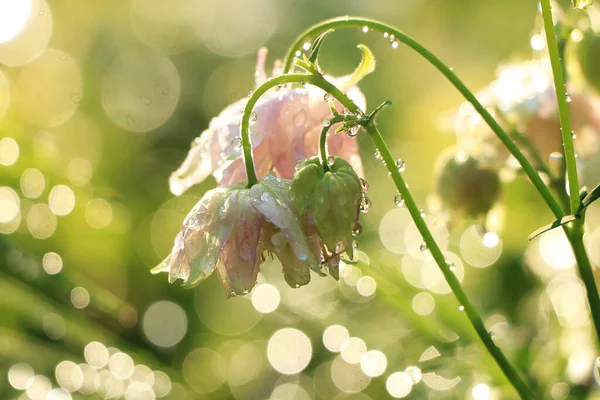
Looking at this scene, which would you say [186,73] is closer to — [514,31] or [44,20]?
[44,20]

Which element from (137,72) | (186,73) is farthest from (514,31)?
(137,72)

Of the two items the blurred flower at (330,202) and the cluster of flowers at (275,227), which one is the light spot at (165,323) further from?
the blurred flower at (330,202)

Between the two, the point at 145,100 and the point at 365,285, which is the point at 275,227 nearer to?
the point at 365,285

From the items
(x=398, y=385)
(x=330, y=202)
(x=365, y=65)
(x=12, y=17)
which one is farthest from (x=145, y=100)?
(x=330, y=202)

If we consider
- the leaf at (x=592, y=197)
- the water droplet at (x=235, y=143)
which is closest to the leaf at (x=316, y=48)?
the water droplet at (x=235, y=143)

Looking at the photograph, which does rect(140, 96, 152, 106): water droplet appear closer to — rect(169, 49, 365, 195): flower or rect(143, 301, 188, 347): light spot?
rect(143, 301, 188, 347): light spot

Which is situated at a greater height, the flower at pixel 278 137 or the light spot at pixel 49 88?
the light spot at pixel 49 88

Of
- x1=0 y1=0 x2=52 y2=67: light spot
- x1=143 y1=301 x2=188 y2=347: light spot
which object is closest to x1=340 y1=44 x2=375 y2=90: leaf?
x1=143 y1=301 x2=188 y2=347: light spot
